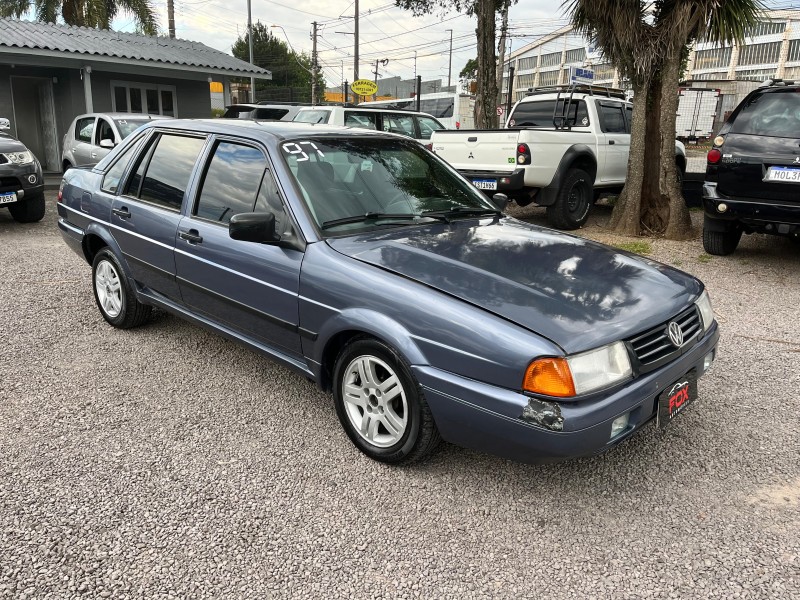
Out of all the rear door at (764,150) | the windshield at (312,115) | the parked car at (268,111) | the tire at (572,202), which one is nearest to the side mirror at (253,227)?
the rear door at (764,150)

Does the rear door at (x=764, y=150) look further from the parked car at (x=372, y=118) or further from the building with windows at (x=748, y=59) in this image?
the building with windows at (x=748, y=59)

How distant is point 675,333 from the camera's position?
9.26 ft

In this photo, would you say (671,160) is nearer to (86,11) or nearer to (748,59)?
(86,11)

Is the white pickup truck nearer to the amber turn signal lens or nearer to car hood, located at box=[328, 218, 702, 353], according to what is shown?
car hood, located at box=[328, 218, 702, 353]

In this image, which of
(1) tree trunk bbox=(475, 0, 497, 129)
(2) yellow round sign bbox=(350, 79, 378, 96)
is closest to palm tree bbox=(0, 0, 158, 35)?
(2) yellow round sign bbox=(350, 79, 378, 96)

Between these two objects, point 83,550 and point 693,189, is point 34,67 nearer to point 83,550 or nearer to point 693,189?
point 693,189

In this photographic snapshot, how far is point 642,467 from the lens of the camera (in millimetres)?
3068

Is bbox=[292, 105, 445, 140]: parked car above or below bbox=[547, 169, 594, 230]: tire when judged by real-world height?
above

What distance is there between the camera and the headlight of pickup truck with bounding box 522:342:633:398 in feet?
7.81

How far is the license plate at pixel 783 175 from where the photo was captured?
19.7 feet

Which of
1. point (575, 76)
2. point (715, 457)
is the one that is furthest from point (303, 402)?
point (575, 76)

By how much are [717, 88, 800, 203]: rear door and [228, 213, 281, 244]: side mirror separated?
17.1 feet

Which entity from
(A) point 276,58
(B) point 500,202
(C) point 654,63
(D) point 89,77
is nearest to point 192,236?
(B) point 500,202

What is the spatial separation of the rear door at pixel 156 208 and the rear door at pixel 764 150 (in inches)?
205
